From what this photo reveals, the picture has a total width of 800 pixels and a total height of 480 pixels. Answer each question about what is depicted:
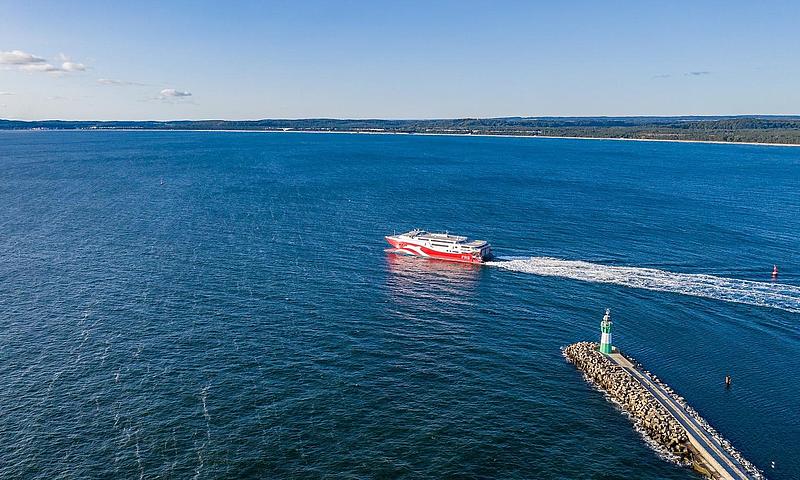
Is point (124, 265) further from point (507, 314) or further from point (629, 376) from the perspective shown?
point (629, 376)

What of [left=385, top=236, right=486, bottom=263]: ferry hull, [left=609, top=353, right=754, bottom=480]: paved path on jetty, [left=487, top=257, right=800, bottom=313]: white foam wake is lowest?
[left=609, top=353, right=754, bottom=480]: paved path on jetty

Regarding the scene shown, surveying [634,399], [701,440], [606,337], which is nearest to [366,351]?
[606,337]

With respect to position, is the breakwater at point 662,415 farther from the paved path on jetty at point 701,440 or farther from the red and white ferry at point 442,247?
the red and white ferry at point 442,247

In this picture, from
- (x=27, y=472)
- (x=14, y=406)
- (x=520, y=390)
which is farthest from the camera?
(x=520, y=390)

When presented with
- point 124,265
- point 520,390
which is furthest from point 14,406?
point 520,390

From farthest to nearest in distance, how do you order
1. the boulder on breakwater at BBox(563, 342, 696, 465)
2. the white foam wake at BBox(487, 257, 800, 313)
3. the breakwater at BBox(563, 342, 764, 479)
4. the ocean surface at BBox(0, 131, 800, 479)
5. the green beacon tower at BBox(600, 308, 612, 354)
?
the white foam wake at BBox(487, 257, 800, 313) → the green beacon tower at BBox(600, 308, 612, 354) → the boulder on breakwater at BBox(563, 342, 696, 465) → the ocean surface at BBox(0, 131, 800, 479) → the breakwater at BBox(563, 342, 764, 479)

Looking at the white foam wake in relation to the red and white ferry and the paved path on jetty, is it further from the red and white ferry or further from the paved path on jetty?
the paved path on jetty

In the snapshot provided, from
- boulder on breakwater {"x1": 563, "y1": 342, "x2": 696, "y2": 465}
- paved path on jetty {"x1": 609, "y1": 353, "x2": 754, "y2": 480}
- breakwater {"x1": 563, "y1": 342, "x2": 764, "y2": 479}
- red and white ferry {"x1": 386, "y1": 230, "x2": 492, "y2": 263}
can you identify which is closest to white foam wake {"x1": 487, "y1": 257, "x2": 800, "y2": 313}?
red and white ferry {"x1": 386, "y1": 230, "x2": 492, "y2": 263}
